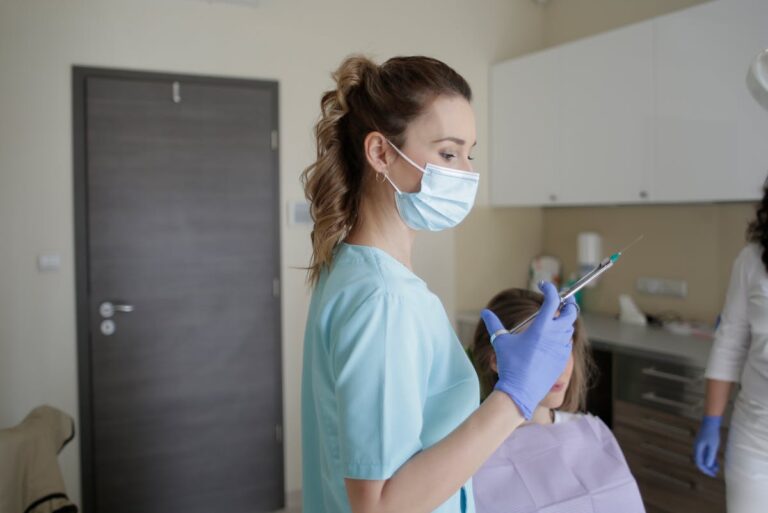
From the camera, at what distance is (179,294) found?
277 centimetres

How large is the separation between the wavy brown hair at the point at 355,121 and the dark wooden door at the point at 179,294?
1.87 meters

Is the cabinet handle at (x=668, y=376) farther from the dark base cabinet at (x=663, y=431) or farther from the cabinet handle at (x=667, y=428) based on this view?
the cabinet handle at (x=667, y=428)

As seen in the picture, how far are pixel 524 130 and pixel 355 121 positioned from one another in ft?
8.15

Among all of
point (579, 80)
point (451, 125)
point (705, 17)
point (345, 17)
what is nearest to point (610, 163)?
point (579, 80)

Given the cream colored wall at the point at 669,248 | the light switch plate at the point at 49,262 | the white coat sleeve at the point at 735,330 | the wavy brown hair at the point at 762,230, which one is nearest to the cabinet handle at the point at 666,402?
the white coat sleeve at the point at 735,330

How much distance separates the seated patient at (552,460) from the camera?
1.47 metres

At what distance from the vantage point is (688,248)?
2941 mm

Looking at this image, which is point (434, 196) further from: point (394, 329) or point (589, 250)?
point (589, 250)

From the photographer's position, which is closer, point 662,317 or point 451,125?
point 451,125

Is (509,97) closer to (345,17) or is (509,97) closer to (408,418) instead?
(345,17)

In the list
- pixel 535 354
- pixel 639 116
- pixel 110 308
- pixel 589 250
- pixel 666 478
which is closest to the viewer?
pixel 535 354

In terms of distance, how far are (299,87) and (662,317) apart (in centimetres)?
205

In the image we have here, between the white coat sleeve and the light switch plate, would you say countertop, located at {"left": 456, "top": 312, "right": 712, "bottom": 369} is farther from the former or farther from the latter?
the light switch plate

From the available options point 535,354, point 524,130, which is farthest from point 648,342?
point 535,354
